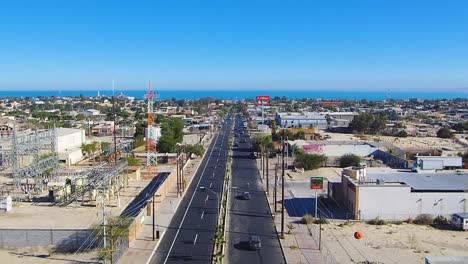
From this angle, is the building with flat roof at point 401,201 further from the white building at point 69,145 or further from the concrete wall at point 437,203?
the white building at point 69,145

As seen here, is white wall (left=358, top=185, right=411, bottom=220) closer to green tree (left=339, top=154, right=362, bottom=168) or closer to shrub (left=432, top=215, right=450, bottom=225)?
shrub (left=432, top=215, right=450, bottom=225)

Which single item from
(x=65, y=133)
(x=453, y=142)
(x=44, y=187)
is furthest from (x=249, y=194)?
(x=453, y=142)

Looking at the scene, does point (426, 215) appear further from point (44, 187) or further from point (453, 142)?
point (453, 142)

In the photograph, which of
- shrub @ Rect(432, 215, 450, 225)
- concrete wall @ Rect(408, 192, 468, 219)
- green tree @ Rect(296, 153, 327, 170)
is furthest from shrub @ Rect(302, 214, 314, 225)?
green tree @ Rect(296, 153, 327, 170)

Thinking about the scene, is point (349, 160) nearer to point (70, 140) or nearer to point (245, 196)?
point (245, 196)

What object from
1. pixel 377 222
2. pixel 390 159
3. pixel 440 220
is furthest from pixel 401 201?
pixel 390 159
